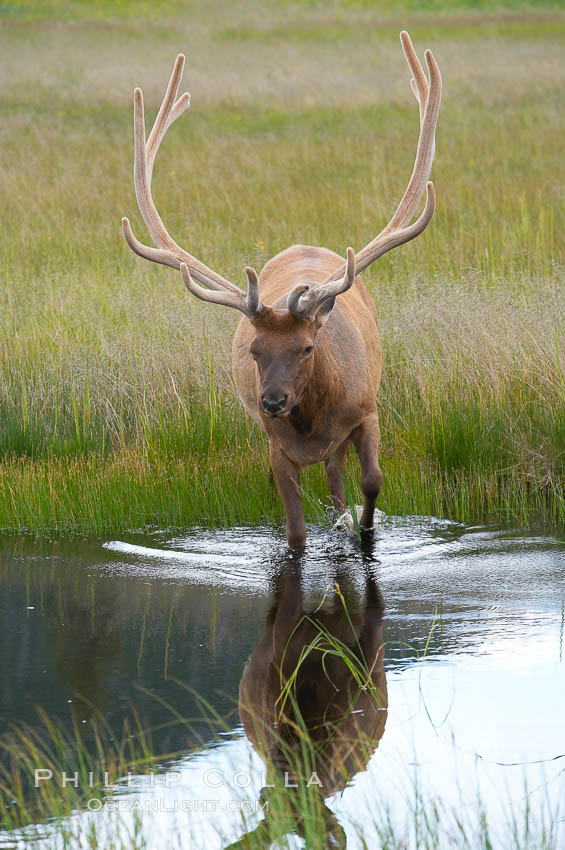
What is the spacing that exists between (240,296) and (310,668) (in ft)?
7.55

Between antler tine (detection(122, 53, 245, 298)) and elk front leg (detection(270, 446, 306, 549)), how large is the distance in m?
0.97

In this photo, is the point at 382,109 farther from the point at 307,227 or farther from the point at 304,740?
the point at 304,740

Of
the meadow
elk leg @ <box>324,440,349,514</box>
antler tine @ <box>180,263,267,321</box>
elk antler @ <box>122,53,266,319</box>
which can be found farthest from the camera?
the meadow

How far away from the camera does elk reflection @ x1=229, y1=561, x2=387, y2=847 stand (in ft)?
11.6

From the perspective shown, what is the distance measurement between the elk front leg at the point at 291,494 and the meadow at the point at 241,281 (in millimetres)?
725

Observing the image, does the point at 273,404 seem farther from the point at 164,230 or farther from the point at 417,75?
the point at 417,75

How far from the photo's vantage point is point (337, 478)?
7.41 metres

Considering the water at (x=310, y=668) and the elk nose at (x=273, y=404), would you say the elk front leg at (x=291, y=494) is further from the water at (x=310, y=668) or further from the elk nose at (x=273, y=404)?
the elk nose at (x=273, y=404)

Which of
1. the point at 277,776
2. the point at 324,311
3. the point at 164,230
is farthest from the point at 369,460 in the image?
the point at 277,776

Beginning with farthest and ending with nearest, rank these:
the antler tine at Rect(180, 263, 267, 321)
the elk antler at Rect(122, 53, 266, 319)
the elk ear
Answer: the elk antler at Rect(122, 53, 266, 319) → the elk ear → the antler tine at Rect(180, 263, 267, 321)

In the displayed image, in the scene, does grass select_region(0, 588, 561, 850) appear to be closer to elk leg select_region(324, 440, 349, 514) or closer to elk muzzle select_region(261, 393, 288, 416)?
elk muzzle select_region(261, 393, 288, 416)

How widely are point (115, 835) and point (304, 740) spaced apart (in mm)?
755

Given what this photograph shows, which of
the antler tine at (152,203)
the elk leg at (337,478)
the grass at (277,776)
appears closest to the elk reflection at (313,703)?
the grass at (277,776)

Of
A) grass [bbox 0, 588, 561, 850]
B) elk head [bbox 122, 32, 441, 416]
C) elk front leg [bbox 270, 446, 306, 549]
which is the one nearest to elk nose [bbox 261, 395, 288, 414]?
elk head [bbox 122, 32, 441, 416]
